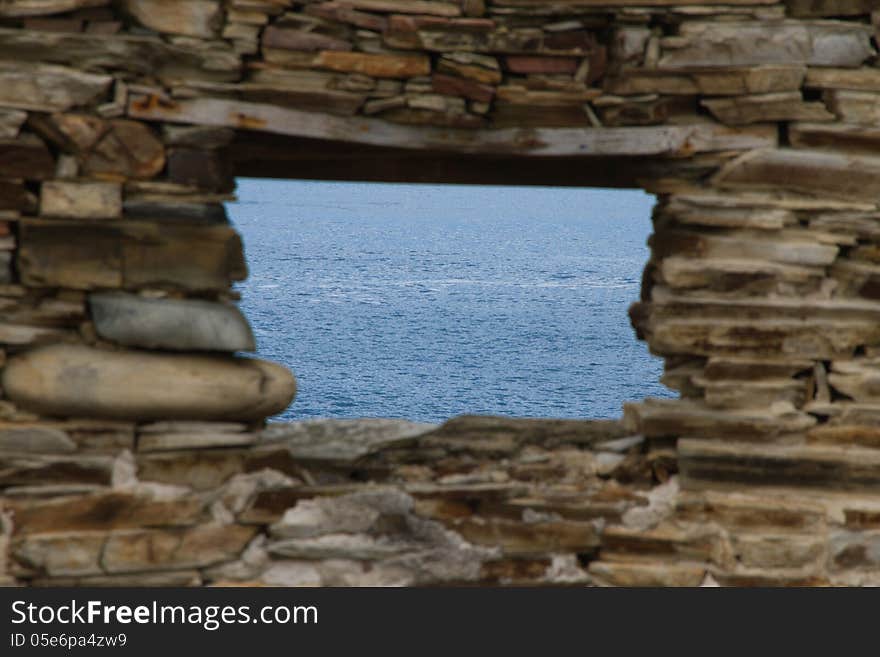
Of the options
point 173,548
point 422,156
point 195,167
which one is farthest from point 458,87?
point 173,548

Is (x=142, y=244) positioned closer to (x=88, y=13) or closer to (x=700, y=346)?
(x=88, y=13)

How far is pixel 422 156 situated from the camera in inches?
211

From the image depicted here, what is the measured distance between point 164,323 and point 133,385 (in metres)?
0.26

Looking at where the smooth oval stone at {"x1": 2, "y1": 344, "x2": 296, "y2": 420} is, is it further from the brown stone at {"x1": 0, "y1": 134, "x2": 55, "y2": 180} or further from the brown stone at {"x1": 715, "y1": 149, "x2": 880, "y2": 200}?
the brown stone at {"x1": 715, "y1": 149, "x2": 880, "y2": 200}

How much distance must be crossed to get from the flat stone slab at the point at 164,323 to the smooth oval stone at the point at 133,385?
8cm

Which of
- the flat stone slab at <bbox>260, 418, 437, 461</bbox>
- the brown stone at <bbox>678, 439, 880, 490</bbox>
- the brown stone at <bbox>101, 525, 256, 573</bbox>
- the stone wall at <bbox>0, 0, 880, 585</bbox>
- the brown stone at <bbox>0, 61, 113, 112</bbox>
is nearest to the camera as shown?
the brown stone at <bbox>0, 61, 113, 112</bbox>

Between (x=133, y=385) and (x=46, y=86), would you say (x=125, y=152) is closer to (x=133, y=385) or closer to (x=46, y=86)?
(x=46, y=86)

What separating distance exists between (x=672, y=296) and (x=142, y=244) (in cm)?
209

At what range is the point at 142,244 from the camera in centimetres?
478

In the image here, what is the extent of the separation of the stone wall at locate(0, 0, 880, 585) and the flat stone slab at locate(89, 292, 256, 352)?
0.04 feet

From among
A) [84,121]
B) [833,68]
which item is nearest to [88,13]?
[84,121]

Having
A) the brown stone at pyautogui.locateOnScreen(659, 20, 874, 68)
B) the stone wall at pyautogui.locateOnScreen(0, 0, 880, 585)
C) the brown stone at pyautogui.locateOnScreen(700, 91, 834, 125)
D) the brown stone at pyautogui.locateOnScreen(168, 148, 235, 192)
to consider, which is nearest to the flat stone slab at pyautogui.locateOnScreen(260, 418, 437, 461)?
the stone wall at pyautogui.locateOnScreen(0, 0, 880, 585)

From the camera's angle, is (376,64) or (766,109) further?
(766,109)

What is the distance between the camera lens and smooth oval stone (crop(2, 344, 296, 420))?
4.73 meters
